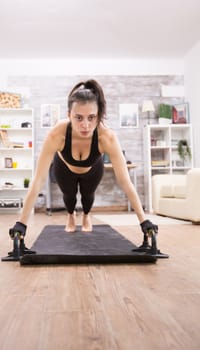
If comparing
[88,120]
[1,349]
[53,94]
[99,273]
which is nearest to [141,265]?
[99,273]

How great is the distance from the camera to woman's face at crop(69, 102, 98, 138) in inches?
62.9

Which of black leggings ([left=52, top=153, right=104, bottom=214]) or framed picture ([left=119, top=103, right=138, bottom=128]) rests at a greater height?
framed picture ([left=119, top=103, right=138, bottom=128])

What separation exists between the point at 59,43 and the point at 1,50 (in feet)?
3.54

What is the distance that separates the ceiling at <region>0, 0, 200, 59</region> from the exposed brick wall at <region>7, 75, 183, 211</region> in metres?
0.41

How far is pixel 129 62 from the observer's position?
21.9 ft

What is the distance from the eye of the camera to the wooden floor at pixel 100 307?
0.69m

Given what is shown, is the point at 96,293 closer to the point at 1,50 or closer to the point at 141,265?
the point at 141,265

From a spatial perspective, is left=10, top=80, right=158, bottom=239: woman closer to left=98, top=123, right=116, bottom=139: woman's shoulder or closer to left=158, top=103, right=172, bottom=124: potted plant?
left=98, top=123, right=116, bottom=139: woman's shoulder

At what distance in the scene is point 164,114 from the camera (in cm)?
644

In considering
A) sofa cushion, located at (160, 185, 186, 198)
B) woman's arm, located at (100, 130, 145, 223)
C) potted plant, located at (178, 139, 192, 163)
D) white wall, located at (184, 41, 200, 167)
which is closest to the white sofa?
sofa cushion, located at (160, 185, 186, 198)

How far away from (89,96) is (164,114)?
5.04 m

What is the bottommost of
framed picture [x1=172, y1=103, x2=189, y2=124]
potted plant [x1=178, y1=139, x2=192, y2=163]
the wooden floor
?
the wooden floor

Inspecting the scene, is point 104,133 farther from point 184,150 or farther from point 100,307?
point 184,150

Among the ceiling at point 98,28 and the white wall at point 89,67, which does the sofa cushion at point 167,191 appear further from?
the white wall at point 89,67
